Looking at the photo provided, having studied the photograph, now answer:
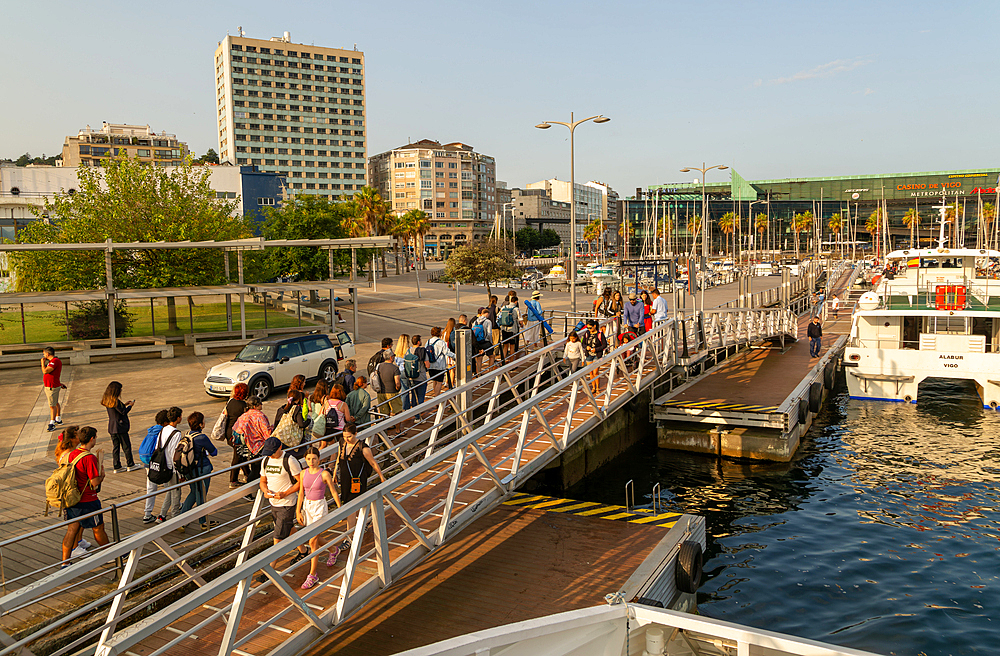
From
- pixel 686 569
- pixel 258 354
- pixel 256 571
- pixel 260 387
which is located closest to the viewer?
pixel 256 571

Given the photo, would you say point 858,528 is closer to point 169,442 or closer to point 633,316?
point 633,316

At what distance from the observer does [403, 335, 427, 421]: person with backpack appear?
13648mm

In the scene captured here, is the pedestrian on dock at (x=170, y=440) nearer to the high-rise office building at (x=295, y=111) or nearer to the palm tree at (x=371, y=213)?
the palm tree at (x=371, y=213)

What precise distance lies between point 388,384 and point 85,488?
5509 mm

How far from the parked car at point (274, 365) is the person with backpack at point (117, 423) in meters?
4.69

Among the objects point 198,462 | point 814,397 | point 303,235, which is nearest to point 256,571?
point 198,462

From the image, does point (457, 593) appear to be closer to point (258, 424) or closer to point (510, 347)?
→ point (258, 424)

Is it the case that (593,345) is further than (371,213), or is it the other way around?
(371,213)

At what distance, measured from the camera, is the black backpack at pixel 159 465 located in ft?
31.3

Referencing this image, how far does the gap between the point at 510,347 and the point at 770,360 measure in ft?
39.9

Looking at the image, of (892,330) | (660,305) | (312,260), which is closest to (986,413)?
(892,330)

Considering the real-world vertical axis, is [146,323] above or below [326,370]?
above

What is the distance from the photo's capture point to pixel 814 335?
82.9ft

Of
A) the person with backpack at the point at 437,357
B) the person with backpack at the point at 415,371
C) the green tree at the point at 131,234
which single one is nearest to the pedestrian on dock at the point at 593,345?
the person with backpack at the point at 437,357
